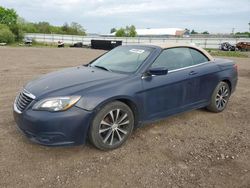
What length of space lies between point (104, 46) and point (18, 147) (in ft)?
105

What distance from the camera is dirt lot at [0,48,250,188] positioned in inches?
118

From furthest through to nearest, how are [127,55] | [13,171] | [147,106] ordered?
[127,55], [147,106], [13,171]

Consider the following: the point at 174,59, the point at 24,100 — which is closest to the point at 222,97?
the point at 174,59

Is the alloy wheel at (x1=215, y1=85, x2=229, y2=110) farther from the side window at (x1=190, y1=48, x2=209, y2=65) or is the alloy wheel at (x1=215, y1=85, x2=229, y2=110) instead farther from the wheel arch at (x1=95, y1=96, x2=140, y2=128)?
the wheel arch at (x1=95, y1=96, x2=140, y2=128)

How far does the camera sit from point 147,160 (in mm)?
3471

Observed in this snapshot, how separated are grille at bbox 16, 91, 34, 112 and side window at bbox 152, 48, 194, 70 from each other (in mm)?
1903

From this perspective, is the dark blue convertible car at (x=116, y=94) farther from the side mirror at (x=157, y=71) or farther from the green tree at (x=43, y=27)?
the green tree at (x=43, y=27)

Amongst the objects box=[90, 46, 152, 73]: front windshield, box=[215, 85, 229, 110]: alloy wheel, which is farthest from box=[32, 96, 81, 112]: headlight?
box=[215, 85, 229, 110]: alloy wheel

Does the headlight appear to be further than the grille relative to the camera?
No

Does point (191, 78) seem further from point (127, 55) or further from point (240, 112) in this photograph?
point (240, 112)

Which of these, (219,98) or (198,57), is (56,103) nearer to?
(198,57)

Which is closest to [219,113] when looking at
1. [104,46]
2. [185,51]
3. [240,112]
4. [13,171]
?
[240,112]

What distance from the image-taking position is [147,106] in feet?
13.0

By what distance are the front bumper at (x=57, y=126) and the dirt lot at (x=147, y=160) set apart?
0.31 m
